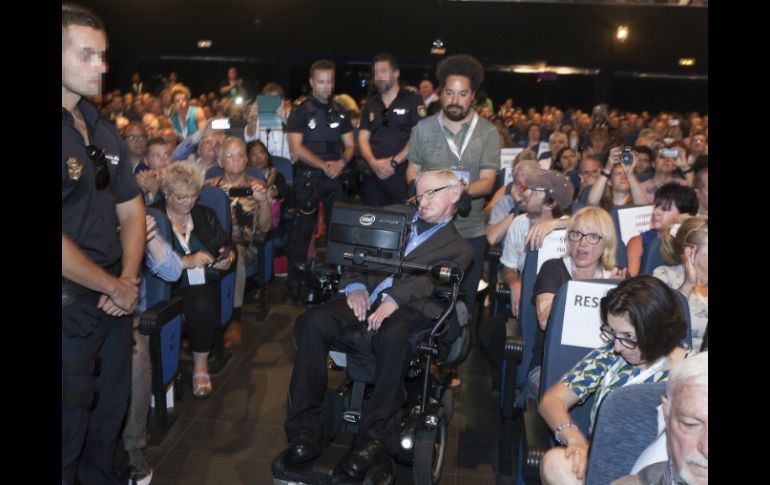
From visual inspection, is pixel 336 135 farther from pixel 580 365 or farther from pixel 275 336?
pixel 580 365

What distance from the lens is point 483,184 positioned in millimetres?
3848

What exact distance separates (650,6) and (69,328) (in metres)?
15.7

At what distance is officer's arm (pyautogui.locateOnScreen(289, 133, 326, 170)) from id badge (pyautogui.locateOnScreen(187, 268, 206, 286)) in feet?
5.86

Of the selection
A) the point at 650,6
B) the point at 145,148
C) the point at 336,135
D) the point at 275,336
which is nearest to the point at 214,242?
the point at 275,336

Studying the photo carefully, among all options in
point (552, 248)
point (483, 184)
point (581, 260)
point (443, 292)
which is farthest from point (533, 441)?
point (483, 184)

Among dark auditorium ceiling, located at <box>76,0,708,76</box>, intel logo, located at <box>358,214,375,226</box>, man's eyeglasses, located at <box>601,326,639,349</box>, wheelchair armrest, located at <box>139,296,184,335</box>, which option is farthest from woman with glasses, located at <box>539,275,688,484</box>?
dark auditorium ceiling, located at <box>76,0,708,76</box>

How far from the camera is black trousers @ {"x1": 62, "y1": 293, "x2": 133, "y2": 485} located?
2.09 m

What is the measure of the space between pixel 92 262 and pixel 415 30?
49.5 ft

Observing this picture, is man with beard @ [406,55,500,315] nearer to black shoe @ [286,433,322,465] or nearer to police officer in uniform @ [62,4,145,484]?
black shoe @ [286,433,322,465]

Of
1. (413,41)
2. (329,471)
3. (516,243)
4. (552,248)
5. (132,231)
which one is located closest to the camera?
(132,231)

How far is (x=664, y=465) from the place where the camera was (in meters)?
1.49

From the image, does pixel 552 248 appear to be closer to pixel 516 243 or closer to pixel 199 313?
pixel 516 243

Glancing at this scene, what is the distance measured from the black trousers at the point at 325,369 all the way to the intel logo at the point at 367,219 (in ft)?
1.25
